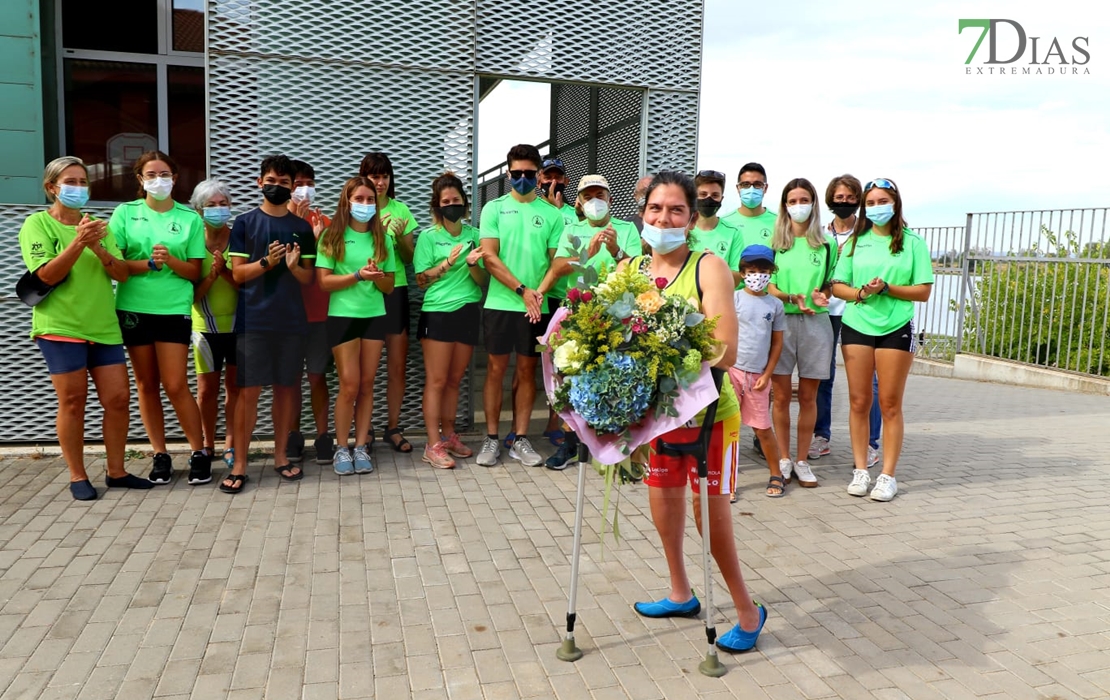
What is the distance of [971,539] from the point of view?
5.16 meters

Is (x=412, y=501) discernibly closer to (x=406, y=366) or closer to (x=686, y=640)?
(x=406, y=366)

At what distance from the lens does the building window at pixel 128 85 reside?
8.25m

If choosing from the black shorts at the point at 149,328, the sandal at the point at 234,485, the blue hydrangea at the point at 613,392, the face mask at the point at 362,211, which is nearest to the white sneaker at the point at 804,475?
the blue hydrangea at the point at 613,392

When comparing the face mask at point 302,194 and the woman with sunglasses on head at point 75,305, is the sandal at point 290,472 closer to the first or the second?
the woman with sunglasses on head at point 75,305

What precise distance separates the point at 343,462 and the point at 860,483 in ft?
12.3

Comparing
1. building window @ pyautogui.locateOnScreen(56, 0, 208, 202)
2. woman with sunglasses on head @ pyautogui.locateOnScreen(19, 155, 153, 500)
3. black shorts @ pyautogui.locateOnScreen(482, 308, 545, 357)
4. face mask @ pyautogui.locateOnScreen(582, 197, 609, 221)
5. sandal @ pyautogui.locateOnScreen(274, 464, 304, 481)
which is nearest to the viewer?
woman with sunglasses on head @ pyautogui.locateOnScreen(19, 155, 153, 500)

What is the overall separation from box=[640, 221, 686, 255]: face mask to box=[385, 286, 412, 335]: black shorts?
3.25m

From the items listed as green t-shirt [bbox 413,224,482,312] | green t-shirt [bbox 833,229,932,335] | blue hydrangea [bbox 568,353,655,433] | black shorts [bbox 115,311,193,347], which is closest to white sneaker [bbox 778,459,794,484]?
green t-shirt [bbox 833,229,932,335]

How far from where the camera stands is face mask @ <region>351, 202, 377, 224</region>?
236 inches

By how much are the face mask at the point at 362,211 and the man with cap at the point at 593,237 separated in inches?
54.9

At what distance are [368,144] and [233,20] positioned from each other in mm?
1392

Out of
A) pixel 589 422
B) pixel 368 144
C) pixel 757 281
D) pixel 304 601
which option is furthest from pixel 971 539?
pixel 368 144

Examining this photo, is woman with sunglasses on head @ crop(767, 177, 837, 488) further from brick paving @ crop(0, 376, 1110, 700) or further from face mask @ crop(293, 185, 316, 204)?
face mask @ crop(293, 185, 316, 204)

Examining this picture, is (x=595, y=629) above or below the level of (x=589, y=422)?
below
